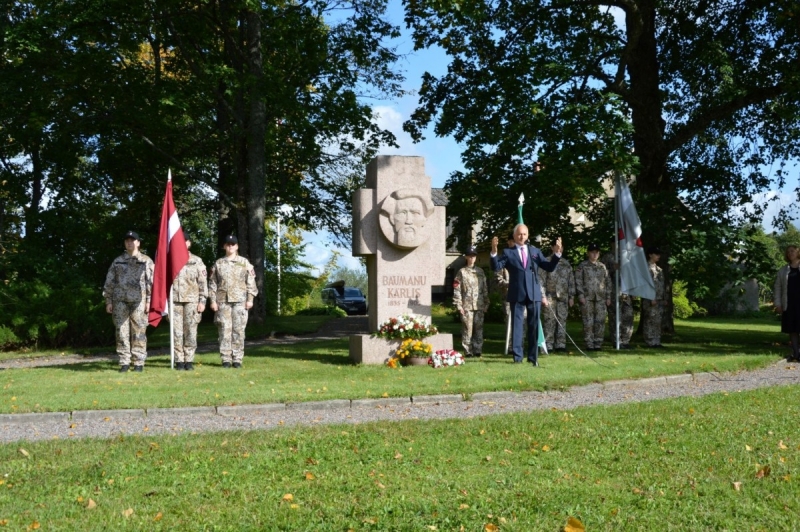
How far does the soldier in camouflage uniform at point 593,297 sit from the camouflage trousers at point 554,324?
0.42 metres

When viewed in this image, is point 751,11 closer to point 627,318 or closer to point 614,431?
point 627,318

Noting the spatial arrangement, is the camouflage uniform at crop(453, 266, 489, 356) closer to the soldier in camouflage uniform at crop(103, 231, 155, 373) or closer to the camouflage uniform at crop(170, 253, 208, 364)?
the camouflage uniform at crop(170, 253, 208, 364)

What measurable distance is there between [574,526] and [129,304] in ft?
32.5

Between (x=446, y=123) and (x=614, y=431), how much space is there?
42.0 feet

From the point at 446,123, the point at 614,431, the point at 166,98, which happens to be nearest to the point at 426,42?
the point at 446,123

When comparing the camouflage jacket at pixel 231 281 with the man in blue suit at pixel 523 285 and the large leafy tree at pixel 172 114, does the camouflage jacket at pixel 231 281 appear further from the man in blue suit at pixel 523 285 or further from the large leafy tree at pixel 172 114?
the large leafy tree at pixel 172 114

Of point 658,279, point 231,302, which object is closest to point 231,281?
point 231,302

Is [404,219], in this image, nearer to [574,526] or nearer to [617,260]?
[617,260]

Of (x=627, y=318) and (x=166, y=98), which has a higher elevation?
(x=166, y=98)

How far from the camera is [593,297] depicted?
16234mm

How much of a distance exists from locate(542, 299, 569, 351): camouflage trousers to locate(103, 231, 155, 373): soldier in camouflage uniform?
306 inches

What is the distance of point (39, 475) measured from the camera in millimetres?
5664

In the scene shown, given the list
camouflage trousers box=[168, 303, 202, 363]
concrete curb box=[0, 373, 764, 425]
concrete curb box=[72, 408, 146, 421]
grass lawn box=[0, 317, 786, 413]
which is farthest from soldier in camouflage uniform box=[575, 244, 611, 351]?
concrete curb box=[72, 408, 146, 421]

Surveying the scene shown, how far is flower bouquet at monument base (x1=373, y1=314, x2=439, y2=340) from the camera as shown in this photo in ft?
43.8
